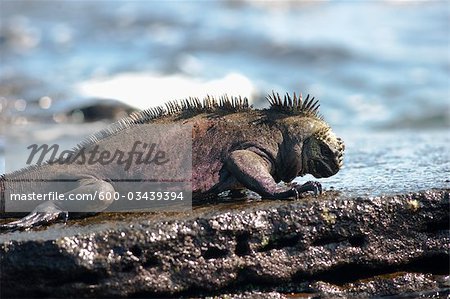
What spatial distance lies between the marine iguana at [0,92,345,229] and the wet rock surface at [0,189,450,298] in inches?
16.3

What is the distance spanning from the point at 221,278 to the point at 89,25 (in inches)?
1312

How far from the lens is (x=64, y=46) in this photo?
32.5m

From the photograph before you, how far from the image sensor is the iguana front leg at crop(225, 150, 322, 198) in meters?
6.86

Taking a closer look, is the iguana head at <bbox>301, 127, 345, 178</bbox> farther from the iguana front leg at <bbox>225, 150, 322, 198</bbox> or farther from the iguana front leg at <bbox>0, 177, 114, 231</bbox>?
the iguana front leg at <bbox>0, 177, 114, 231</bbox>

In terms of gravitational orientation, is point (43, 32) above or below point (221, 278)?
above

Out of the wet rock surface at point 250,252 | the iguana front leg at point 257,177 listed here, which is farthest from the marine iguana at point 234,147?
the wet rock surface at point 250,252

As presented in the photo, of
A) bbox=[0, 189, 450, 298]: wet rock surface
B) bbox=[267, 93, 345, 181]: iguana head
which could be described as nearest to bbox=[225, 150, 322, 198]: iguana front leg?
bbox=[0, 189, 450, 298]: wet rock surface

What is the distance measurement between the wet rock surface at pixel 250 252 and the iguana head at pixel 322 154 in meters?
0.56

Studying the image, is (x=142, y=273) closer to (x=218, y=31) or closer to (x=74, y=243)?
(x=74, y=243)

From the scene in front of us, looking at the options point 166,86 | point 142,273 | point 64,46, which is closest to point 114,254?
point 142,273

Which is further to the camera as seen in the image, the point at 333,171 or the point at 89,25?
the point at 89,25

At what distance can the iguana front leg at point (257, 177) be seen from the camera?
22.5ft

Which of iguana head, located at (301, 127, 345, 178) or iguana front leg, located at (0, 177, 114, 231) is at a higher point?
iguana head, located at (301, 127, 345, 178)

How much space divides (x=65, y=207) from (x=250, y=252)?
153 cm
